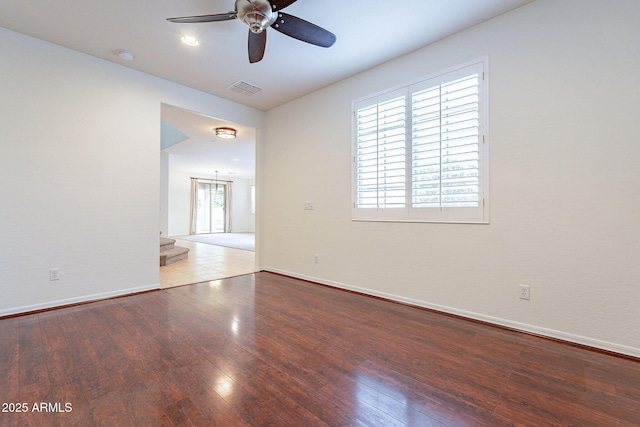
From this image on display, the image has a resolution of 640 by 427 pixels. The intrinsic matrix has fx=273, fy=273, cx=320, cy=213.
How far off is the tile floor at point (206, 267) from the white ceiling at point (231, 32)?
9.16ft

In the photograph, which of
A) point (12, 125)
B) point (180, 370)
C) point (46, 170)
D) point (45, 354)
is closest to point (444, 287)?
point (180, 370)

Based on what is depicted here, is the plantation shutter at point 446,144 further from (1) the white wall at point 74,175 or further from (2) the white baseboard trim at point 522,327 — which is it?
(1) the white wall at point 74,175

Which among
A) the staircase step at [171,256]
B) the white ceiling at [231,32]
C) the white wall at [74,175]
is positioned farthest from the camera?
the staircase step at [171,256]

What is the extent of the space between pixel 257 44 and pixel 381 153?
5.52 feet

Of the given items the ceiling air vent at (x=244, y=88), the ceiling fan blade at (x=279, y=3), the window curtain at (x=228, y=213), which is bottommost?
the window curtain at (x=228, y=213)

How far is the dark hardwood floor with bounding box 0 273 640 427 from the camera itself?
135cm

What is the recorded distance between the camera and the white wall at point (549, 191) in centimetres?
192

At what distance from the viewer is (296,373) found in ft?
5.54

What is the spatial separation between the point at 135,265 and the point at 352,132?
316 cm

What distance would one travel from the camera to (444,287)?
8.93 ft

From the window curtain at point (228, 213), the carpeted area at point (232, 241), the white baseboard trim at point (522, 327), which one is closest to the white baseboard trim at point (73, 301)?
the white baseboard trim at point (522, 327)

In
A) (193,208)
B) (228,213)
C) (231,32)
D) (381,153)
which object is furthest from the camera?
(228,213)

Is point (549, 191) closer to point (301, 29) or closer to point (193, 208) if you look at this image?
point (301, 29)

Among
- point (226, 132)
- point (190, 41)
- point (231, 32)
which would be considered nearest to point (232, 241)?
point (226, 132)
